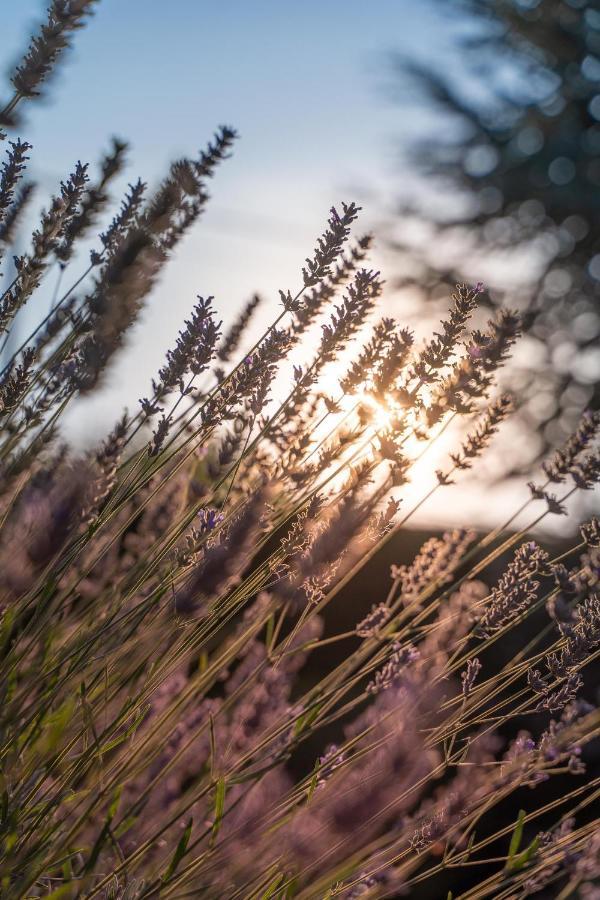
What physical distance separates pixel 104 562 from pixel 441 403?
23.6 inches

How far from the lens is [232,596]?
3.87 ft

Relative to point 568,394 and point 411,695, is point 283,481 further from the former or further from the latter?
point 568,394

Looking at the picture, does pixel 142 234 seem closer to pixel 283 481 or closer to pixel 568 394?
pixel 283 481

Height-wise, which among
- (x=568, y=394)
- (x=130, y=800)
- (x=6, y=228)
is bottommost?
(x=130, y=800)

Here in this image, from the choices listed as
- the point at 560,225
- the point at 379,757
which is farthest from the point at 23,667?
the point at 560,225

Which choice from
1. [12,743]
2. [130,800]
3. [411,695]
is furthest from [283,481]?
[130,800]

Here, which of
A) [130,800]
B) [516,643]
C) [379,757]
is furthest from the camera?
A: [516,643]

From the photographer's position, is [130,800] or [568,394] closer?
[130,800]

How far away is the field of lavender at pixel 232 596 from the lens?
35.6 inches

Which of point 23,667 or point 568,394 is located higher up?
point 568,394

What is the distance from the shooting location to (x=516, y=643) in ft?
15.4

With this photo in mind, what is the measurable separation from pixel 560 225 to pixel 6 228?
5.75 m

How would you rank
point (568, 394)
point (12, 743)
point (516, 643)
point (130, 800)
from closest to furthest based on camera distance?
point (12, 743) → point (130, 800) → point (516, 643) → point (568, 394)

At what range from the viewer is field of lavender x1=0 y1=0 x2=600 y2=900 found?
2.97 feet
